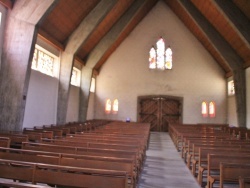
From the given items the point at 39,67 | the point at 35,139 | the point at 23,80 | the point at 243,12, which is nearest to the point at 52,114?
the point at 39,67

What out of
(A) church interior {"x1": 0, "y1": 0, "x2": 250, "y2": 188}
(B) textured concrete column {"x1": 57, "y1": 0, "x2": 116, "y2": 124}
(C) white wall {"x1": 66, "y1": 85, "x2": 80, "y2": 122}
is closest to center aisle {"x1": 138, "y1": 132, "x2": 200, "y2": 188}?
(A) church interior {"x1": 0, "y1": 0, "x2": 250, "y2": 188}

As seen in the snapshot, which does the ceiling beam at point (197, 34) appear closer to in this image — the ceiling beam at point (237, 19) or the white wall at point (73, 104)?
the ceiling beam at point (237, 19)

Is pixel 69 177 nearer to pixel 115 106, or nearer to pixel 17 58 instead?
pixel 17 58

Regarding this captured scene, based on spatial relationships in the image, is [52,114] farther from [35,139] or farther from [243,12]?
[243,12]

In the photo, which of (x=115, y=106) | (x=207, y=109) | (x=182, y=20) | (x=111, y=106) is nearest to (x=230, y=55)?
(x=207, y=109)

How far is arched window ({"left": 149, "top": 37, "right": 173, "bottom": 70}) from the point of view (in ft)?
57.1

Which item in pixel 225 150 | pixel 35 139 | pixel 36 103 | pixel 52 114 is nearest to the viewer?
pixel 225 150

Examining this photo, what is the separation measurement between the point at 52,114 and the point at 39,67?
2375 millimetres

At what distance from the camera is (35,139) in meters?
6.05

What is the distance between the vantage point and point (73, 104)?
14367mm

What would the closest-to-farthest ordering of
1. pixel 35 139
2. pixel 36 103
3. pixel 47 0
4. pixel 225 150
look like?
pixel 225 150 < pixel 35 139 < pixel 47 0 < pixel 36 103

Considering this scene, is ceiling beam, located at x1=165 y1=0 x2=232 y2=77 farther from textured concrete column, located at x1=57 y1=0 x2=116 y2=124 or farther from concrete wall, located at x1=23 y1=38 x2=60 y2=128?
concrete wall, located at x1=23 y1=38 x2=60 y2=128

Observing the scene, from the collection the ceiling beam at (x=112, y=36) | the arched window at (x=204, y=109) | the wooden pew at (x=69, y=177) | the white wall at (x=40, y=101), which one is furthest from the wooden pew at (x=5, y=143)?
the arched window at (x=204, y=109)

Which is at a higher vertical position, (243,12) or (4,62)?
(243,12)
